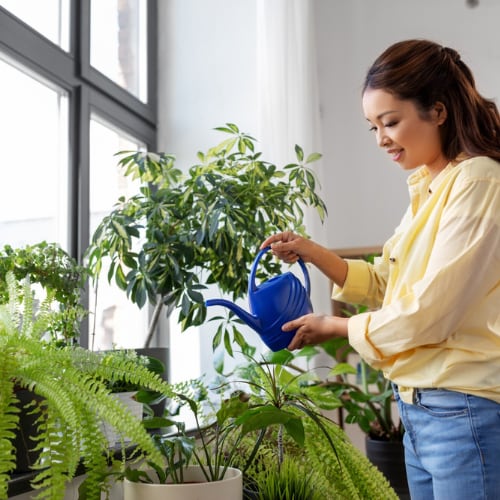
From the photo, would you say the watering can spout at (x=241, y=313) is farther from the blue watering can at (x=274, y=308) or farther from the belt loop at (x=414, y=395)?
the belt loop at (x=414, y=395)

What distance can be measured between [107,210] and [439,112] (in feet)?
4.78

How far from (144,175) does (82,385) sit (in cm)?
121

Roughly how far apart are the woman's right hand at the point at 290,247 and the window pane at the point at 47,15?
109 cm

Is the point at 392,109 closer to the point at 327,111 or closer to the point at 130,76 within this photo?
the point at 130,76

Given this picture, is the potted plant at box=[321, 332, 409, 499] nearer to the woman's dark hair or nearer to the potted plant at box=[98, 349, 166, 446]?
the potted plant at box=[98, 349, 166, 446]

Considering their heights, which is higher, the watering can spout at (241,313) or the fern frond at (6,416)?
the watering can spout at (241,313)

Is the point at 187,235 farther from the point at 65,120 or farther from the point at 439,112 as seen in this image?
the point at 439,112

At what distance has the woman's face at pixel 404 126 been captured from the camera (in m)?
1.32

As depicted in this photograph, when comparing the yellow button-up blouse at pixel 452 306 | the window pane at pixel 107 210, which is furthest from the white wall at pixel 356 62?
the yellow button-up blouse at pixel 452 306

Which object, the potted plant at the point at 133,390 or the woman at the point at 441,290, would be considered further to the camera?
the potted plant at the point at 133,390

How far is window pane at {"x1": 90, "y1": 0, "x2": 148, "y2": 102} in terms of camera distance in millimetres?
2566

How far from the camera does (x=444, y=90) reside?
133 centimetres

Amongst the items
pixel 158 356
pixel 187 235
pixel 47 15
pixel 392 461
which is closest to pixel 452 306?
pixel 187 235

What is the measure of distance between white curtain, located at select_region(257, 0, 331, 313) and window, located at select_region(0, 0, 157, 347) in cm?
50
